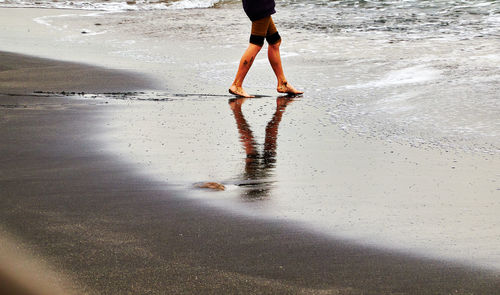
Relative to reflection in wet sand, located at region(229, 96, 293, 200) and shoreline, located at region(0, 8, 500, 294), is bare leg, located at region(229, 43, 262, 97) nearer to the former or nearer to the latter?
reflection in wet sand, located at region(229, 96, 293, 200)

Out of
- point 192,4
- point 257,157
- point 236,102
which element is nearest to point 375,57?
point 236,102

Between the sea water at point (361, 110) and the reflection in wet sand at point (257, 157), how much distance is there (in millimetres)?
46

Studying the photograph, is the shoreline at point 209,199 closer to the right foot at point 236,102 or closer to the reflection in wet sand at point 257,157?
the reflection in wet sand at point 257,157

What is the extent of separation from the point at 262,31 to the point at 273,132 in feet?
7.63

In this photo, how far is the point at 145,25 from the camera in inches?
639

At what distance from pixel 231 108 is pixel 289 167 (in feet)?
7.87

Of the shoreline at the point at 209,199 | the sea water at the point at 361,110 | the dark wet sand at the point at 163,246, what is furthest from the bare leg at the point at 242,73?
the dark wet sand at the point at 163,246

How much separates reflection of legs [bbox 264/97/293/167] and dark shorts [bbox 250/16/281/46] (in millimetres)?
795

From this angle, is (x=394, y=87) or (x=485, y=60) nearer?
(x=394, y=87)

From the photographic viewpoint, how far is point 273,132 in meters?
5.57

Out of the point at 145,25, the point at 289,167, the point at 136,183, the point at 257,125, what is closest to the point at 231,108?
the point at 257,125

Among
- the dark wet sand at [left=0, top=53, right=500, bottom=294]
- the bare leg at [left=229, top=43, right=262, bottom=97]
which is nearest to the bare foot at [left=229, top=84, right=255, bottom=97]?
the bare leg at [left=229, top=43, right=262, bottom=97]

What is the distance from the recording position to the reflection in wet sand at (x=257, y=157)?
12.7 feet

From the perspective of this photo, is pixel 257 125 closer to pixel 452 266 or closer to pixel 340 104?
pixel 340 104
